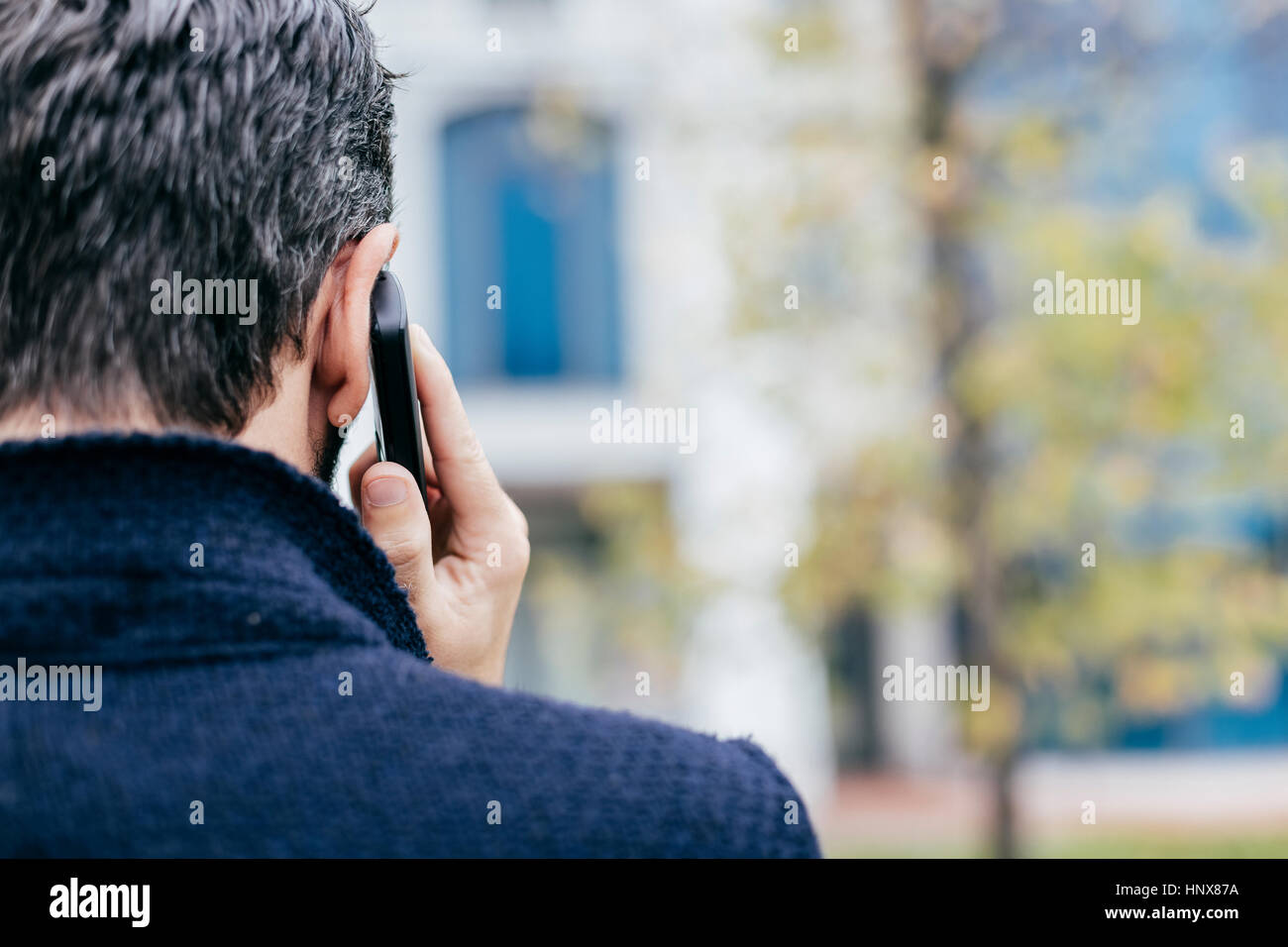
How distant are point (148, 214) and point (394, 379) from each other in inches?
14.1

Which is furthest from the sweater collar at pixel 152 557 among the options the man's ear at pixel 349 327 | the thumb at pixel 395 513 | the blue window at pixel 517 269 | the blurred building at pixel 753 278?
the blue window at pixel 517 269

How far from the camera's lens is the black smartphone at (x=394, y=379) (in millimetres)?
1277

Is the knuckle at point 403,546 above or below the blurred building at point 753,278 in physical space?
below

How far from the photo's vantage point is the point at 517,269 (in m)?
12.1

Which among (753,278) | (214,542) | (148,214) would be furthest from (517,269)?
(214,542)

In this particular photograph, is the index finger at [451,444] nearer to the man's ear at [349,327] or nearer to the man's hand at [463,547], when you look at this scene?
the man's hand at [463,547]

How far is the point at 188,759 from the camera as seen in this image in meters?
0.88

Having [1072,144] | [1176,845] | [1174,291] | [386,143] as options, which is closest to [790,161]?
[1072,144]

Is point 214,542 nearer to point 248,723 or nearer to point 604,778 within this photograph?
point 248,723

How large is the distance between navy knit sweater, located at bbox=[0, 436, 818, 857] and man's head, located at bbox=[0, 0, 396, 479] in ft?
0.31

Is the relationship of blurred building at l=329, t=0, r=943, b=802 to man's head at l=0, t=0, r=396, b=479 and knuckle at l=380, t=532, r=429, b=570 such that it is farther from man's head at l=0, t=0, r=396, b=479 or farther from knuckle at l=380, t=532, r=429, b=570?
man's head at l=0, t=0, r=396, b=479

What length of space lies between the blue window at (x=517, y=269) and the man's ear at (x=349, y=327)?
10.8m

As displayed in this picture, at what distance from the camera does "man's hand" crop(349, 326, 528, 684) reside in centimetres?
144
